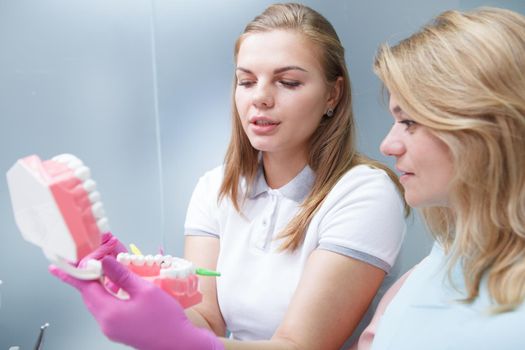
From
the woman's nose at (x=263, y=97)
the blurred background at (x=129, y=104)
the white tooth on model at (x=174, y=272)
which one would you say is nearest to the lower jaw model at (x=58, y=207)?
the white tooth on model at (x=174, y=272)

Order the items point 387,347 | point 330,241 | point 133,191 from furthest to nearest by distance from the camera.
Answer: point 133,191 < point 330,241 < point 387,347

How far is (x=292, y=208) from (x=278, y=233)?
6 centimetres

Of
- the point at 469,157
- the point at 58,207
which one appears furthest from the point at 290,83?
the point at 58,207

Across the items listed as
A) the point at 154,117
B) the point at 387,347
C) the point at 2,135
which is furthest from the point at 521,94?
the point at 2,135

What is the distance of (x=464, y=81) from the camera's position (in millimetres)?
784

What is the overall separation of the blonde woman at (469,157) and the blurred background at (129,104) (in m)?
0.66

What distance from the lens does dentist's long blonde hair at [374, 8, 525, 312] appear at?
0.77 metres

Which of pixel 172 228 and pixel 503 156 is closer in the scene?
pixel 503 156

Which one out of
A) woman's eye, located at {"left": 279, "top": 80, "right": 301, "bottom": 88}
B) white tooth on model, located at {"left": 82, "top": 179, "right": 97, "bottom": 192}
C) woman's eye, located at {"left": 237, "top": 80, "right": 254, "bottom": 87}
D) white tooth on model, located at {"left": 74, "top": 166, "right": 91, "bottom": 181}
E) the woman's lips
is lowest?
the woman's lips

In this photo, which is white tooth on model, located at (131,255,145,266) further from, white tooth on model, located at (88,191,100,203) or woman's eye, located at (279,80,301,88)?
woman's eye, located at (279,80,301,88)

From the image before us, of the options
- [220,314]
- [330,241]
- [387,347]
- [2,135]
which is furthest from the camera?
[2,135]

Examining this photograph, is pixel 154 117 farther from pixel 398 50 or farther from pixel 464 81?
pixel 464 81

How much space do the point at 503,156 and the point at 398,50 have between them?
0.67ft

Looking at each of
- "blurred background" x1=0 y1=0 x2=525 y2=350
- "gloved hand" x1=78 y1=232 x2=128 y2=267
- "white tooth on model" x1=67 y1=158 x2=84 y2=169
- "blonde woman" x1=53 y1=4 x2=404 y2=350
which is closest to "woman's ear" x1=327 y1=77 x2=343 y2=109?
"blonde woman" x1=53 y1=4 x2=404 y2=350
